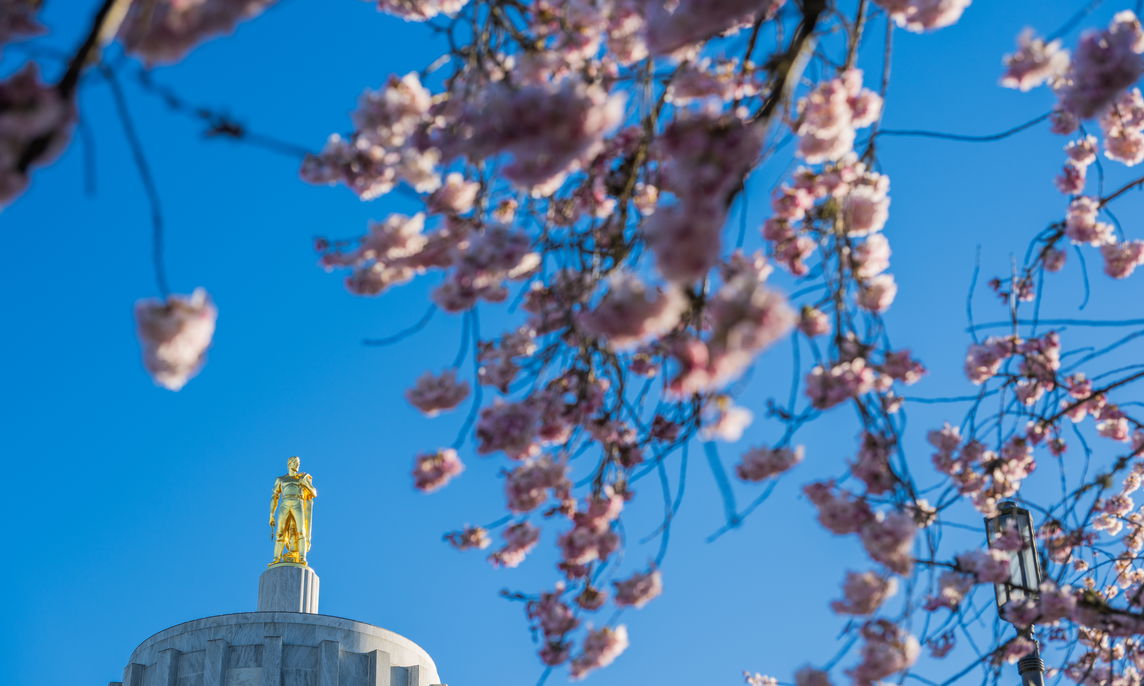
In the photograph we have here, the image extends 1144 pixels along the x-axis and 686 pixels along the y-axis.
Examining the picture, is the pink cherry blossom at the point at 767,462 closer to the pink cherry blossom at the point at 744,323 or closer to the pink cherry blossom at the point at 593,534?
the pink cherry blossom at the point at 593,534

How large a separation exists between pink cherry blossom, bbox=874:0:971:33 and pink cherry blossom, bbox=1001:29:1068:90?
1.35ft

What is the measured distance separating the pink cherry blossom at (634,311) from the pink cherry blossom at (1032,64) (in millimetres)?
2380

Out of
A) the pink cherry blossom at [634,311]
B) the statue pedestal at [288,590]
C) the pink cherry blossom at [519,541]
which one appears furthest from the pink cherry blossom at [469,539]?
the statue pedestal at [288,590]

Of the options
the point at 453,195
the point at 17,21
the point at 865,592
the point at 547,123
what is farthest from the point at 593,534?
the point at 17,21

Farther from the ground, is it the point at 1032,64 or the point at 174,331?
the point at 1032,64

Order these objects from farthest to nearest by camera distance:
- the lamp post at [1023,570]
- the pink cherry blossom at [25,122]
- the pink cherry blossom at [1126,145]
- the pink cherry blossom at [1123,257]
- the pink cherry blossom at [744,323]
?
the pink cherry blossom at [1123,257]
the pink cherry blossom at [1126,145]
the lamp post at [1023,570]
the pink cherry blossom at [744,323]
the pink cherry blossom at [25,122]

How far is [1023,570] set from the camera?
4.97 m

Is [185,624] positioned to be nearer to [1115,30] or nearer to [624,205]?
[624,205]

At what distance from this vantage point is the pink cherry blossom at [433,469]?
457 centimetres

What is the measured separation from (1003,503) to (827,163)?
1903 mm

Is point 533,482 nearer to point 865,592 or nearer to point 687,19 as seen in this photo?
point 865,592

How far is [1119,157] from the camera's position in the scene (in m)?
5.60

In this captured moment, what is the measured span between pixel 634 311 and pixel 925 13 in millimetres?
2022

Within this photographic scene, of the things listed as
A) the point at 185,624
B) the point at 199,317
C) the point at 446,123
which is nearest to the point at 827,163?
the point at 446,123
